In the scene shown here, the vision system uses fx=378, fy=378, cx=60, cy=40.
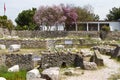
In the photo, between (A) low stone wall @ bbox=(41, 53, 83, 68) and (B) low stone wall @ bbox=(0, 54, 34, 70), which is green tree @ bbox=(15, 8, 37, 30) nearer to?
(B) low stone wall @ bbox=(0, 54, 34, 70)

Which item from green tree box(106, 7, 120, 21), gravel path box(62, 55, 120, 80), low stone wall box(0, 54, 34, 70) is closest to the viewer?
gravel path box(62, 55, 120, 80)

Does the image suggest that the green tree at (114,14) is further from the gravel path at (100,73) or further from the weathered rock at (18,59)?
the gravel path at (100,73)

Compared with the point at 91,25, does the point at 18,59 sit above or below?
below

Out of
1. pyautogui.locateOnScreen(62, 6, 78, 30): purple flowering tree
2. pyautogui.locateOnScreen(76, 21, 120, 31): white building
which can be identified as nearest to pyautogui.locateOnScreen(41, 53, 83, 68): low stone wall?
pyautogui.locateOnScreen(62, 6, 78, 30): purple flowering tree

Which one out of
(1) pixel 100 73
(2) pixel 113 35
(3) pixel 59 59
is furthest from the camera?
(2) pixel 113 35

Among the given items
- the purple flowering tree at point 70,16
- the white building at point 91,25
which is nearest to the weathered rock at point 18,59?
the purple flowering tree at point 70,16

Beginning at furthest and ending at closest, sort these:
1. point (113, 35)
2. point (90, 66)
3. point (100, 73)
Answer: point (113, 35), point (90, 66), point (100, 73)

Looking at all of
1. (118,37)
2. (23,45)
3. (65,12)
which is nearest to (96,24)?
(65,12)

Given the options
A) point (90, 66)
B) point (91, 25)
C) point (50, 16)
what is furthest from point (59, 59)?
point (91, 25)

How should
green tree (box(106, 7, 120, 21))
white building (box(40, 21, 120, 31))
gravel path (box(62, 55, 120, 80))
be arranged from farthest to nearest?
1. green tree (box(106, 7, 120, 21))
2. white building (box(40, 21, 120, 31))
3. gravel path (box(62, 55, 120, 80))

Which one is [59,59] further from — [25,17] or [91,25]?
[25,17]

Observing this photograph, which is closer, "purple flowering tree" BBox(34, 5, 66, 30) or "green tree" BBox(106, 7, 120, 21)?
"purple flowering tree" BBox(34, 5, 66, 30)

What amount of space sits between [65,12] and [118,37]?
16748mm

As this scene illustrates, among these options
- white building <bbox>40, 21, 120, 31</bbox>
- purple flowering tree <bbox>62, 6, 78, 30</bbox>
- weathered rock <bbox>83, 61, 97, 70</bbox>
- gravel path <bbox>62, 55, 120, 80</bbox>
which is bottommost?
gravel path <bbox>62, 55, 120, 80</bbox>
